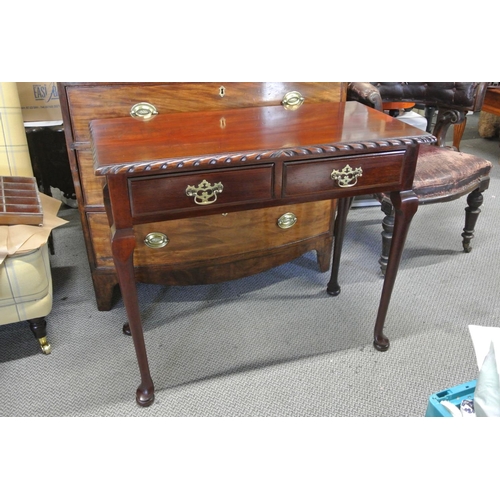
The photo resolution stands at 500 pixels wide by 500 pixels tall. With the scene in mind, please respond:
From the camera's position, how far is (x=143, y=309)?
1.90 m

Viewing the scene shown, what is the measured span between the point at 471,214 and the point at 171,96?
1.46 meters

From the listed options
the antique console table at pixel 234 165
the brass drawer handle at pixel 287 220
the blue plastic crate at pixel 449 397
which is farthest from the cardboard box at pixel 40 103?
the blue plastic crate at pixel 449 397

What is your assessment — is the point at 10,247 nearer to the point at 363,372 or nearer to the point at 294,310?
the point at 294,310

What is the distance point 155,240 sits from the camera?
162cm

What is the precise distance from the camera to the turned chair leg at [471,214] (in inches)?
85.2

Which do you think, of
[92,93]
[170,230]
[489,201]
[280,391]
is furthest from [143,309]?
[489,201]

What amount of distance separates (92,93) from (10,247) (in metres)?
0.52

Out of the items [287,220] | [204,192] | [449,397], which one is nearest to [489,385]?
[449,397]

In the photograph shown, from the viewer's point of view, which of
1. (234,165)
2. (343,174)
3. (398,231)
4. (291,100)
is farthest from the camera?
(291,100)

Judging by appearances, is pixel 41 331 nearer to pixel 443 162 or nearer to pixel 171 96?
pixel 171 96

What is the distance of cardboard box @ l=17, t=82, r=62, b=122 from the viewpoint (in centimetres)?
224

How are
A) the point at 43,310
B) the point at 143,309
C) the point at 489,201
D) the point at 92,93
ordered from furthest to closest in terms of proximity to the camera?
the point at 489,201 → the point at 143,309 → the point at 43,310 → the point at 92,93

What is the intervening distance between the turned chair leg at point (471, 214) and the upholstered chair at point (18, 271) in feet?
5.79

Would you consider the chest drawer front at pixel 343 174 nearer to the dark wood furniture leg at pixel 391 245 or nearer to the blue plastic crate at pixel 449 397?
the dark wood furniture leg at pixel 391 245
